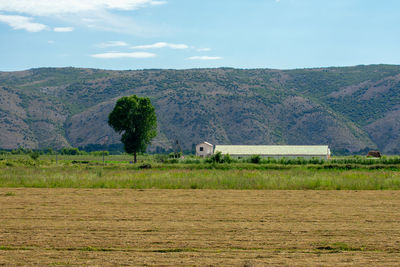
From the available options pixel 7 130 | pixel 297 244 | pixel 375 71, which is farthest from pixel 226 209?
pixel 375 71

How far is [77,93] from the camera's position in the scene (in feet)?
525

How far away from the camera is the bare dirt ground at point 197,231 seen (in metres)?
10.0

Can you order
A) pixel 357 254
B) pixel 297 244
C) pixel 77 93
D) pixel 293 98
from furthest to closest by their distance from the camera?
pixel 77 93 < pixel 293 98 < pixel 297 244 < pixel 357 254

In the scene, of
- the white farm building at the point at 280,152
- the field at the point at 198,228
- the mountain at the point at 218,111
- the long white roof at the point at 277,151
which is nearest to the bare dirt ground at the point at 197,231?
the field at the point at 198,228

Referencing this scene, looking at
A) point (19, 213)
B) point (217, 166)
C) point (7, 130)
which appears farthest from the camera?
point (7, 130)

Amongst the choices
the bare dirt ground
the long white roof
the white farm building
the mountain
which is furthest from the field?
the mountain

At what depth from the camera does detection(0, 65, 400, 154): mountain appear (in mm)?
119625

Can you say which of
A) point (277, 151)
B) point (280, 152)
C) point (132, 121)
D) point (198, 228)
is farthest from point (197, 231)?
point (277, 151)

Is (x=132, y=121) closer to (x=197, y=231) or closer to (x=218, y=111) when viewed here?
(x=197, y=231)

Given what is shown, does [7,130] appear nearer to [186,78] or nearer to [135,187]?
[186,78]

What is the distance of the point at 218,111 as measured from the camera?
13062 cm

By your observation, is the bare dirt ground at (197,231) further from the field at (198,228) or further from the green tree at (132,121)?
the green tree at (132,121)

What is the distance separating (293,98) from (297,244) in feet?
446

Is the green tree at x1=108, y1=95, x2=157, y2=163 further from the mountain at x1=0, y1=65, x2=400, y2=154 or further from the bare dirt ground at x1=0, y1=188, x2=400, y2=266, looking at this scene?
the bare dirt ground at x1=0, y1=188, x2=400, y2=266
